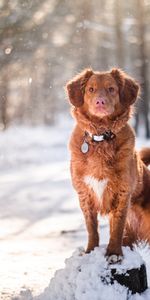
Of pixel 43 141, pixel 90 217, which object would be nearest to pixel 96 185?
pixel 90 217

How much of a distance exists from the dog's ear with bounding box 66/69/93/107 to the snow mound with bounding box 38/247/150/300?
3.99ft

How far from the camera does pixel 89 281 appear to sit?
12.6 feet

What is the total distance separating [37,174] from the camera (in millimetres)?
13984

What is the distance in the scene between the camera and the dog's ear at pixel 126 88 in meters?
3.88

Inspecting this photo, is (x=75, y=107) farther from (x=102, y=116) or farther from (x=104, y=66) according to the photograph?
(x=104, y=66)

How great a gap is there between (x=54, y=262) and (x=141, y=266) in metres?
1.70

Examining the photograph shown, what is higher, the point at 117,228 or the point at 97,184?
the point at 97,184

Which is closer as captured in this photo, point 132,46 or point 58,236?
point 58,236

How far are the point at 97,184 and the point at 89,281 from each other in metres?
0.76

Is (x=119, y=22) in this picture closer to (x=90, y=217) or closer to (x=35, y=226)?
(x=35, y=226)

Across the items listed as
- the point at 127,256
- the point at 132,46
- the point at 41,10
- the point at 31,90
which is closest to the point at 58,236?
the point at 127,256

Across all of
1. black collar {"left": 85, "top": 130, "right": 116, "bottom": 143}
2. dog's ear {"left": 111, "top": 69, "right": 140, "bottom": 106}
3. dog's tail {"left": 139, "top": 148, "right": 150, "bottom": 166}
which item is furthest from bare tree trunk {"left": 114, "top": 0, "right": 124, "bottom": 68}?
black collar {"left": 85, "top": 130, "right": 116, "bottom": 143}

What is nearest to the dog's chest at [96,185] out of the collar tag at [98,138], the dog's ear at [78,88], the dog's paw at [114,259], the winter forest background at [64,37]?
the collar tag at [98,138]

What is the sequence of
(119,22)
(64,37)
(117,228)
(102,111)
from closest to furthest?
(102,111), (117,228), (119,22), (64,37)
